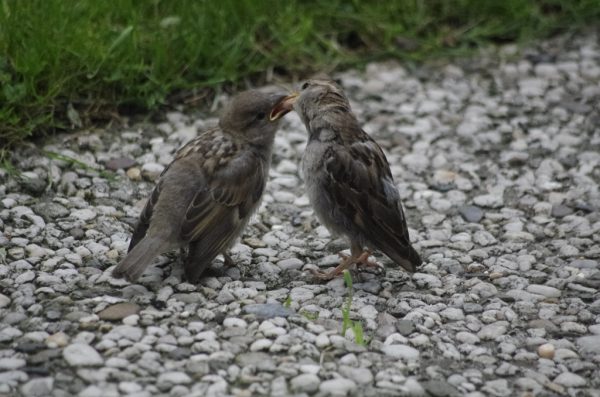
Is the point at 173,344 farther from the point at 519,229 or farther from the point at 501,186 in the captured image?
the point at 501,186

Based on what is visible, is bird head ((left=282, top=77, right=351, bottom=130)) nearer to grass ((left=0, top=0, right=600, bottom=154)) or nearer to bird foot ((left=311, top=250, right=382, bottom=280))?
bird foot ((left=311, top=250, right=382, bottom=280))

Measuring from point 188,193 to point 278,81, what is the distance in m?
2.68

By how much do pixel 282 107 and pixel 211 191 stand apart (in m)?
0.82

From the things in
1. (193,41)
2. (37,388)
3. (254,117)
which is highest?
(193,41)

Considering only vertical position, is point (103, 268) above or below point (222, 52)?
below

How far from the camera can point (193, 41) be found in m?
7.83

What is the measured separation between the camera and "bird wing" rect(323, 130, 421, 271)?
593cm

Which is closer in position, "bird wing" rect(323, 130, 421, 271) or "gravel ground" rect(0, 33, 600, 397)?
"gravel ground" rect(0, 33, 600, 397)

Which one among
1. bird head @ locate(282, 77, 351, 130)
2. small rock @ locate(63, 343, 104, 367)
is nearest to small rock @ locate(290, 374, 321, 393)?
small rock @ locate(63, 343, 104, 367)

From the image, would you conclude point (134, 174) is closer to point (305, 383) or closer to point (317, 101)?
point (317, 101)

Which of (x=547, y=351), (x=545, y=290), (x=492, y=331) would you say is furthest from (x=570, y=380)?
(x=545, y=290)

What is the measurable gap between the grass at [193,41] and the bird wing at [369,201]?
7.09 ft

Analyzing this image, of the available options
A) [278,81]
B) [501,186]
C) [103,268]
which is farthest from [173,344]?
[278,81]

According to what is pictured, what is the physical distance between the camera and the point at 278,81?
8336mm
